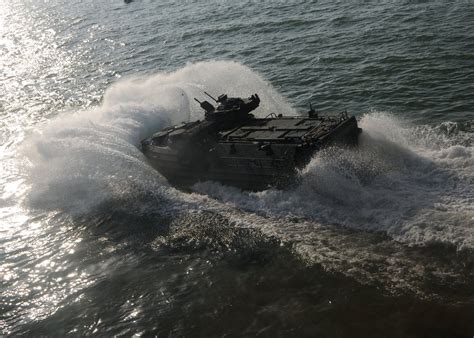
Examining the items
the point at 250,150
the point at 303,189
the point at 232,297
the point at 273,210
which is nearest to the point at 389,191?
the point at 303,189

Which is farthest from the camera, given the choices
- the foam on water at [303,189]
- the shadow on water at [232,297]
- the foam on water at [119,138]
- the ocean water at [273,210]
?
the foam on water at [119,138]

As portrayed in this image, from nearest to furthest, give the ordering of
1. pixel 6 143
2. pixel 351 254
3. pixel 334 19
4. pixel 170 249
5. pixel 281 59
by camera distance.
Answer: pixel 351 254
pixel 170 249
pixel 6 143
pixel 281 59
pixel 334 19

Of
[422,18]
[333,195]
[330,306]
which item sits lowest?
[330,306]

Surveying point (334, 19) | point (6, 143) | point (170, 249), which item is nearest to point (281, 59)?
point (334, 19)

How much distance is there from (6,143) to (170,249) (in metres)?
16.0

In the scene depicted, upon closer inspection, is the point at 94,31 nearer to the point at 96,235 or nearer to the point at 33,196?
the point at 33,196

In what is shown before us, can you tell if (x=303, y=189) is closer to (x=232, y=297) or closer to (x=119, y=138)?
(x=232, y=297)

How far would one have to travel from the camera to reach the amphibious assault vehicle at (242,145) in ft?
56.3

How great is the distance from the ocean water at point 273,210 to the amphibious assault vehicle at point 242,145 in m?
0.50

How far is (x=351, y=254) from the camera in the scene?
45.2 feet

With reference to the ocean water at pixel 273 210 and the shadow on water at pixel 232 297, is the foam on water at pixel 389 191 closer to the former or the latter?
the ocean water at pixel 273 210

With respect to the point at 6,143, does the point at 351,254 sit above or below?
below

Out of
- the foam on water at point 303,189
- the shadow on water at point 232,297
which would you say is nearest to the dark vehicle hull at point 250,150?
the foam on water at point 303,189

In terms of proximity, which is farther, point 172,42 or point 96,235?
point 172,42
